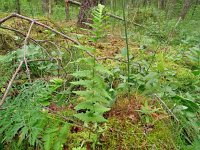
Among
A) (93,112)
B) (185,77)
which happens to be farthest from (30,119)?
(185,77)

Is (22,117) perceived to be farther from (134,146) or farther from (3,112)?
(134,146)

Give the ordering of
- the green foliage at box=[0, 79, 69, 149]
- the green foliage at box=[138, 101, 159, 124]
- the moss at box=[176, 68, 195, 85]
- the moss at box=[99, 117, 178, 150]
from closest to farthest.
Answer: the green foliage at box=[0, 79, 69, 149] → the moss at box=[99, 117, 178, 150] → the green foliage at box=[138, 101, 159, 124] → the moss at box=[176, 68, 195, 85]

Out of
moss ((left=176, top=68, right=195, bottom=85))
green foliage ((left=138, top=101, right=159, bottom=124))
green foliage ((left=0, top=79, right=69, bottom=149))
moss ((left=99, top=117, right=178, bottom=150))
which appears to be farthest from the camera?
moss ((left=176, top=68, right=195, bottom=85))

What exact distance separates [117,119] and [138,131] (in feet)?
0.43

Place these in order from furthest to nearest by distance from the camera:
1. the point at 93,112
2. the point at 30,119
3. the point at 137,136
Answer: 1. the point at 137,136
2. the point at 93,112
3. the point at 30,119

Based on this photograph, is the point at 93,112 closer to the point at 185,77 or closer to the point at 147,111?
the point at 147,111

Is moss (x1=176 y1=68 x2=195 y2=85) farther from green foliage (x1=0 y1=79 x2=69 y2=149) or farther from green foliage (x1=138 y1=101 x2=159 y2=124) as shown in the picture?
green foliage (x1=0 y1=79 x2=69 y2=149)

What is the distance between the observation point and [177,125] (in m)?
1.60

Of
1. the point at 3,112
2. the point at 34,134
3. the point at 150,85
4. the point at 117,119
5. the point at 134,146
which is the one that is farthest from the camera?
the point at 150,85

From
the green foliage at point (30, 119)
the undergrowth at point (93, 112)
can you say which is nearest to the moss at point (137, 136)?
the undergrowth at point (93, 112)

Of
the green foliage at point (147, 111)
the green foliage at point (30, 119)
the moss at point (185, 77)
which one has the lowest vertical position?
the moss at point (185, 77)

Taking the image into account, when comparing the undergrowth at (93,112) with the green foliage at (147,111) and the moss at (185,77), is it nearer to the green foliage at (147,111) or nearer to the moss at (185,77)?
the green foliage at (147,111)

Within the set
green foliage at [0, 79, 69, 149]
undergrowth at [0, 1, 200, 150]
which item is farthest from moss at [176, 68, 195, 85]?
green foliage at [0, 79, 69, 149]

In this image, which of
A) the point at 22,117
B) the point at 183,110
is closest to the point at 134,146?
the point at 183,110
